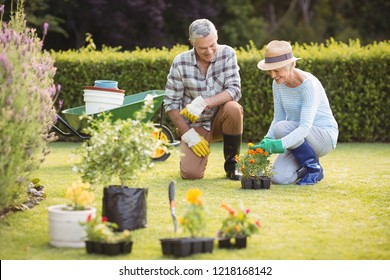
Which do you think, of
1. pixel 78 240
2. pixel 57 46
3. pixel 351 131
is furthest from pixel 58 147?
pixel 57 46

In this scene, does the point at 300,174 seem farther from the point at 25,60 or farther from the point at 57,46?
the point at 57,46

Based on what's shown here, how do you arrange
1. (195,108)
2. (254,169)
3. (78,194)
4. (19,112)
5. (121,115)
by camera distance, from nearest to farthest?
(78,194)
(19,112)
(254,169)
(195,108)
(121,115)

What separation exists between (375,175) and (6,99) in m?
3.86

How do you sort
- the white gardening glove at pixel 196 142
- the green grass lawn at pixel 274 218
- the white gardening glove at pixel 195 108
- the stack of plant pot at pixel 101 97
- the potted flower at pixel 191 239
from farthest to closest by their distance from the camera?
the stack of plant pot at pixel 101 97
the white gardening glove at pixel 196 142
the white gardening glove at pixel 195 108
the green grass lawn at pixel 274 218
the potted flower at pixel 191 239

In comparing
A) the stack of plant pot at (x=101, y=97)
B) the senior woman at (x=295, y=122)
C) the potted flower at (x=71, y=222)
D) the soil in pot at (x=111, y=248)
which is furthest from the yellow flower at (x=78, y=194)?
the stack of plant pot at (x=101, y=97)

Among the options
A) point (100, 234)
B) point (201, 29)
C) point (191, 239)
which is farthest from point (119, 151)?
point (201, 29)

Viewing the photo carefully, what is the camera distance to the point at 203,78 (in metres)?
6.62

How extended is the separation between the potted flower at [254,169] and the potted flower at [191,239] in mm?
2076

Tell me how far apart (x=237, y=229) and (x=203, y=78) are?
2.75 m

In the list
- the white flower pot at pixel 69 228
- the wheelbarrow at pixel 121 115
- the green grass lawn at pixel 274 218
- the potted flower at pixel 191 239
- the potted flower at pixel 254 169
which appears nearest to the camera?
the potted flower at pixel 191 239

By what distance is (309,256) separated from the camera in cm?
394

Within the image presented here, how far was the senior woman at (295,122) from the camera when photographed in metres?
6.07

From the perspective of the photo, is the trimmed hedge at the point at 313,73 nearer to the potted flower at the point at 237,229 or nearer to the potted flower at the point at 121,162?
the potted flower at the point at 121,162

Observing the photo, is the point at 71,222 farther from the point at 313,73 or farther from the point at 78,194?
the point at 313,73
